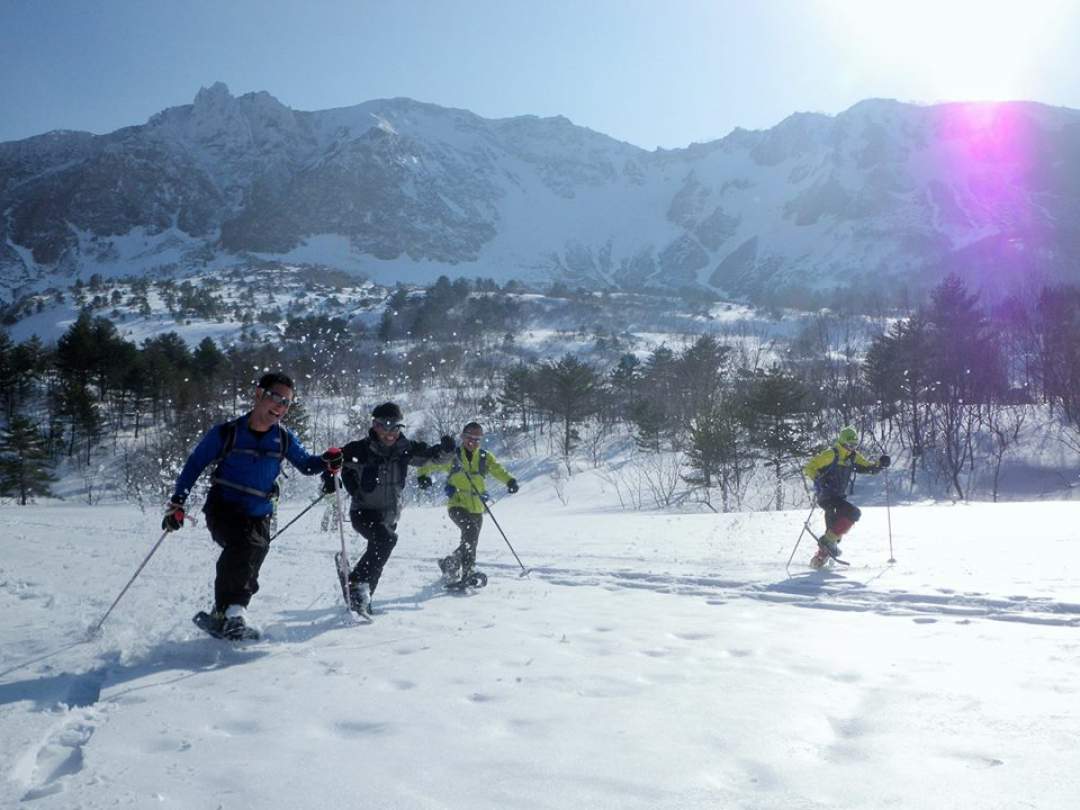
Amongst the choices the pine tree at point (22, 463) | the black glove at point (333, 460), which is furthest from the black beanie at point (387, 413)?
the pine tree at point (22, 463)

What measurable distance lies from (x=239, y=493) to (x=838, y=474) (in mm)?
7922

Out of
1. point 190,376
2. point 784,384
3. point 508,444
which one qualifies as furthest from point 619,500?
point 190,376

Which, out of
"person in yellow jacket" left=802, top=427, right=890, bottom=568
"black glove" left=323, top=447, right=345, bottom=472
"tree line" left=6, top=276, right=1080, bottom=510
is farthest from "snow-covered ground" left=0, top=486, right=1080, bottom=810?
"tree line" left=6, top=276, right=1080, bottom=510

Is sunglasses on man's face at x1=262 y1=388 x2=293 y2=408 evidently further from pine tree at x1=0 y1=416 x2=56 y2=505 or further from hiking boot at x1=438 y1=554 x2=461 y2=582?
pine tree at x1=0 y1=416 x2=56 y2=505

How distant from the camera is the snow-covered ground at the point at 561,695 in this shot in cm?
278

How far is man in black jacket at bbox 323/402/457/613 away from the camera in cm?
645

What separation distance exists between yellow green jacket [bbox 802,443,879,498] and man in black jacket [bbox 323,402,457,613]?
19.0ft

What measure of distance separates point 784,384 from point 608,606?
92.2 ft

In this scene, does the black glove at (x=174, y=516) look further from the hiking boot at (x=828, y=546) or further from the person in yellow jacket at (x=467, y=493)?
the hiking boot at (x=828, y=546)

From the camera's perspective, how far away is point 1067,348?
42.5 metres

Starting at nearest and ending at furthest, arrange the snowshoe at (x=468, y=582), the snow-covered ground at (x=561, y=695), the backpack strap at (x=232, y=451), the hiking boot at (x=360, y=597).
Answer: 1. the snow-covered ground at (x=561, y=695)
2. the backpack strap at (x=232, y=451)
3. the hiking boot at (x=360, y=597)
4. the snowshoe at (x=468, y=582)

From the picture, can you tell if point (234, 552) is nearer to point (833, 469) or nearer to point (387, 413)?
point (387, 413)

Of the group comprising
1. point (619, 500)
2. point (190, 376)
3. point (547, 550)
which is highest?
point (190, 376)

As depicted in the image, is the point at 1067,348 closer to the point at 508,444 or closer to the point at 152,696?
the point at 508,444
